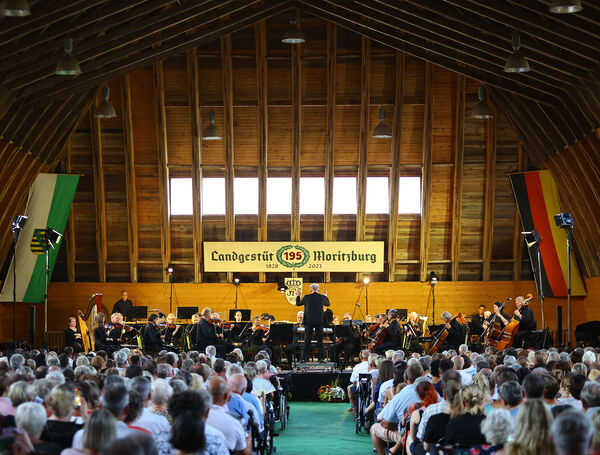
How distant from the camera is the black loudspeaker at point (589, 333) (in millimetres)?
20672

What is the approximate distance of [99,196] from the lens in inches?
984

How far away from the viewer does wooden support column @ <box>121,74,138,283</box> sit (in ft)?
78.1

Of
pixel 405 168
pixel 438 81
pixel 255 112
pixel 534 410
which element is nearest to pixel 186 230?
pixel 255 112

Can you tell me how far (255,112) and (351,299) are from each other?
19.8 feet

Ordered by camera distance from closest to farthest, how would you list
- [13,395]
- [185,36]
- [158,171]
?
[13,395] → [185,36] → [158,171]

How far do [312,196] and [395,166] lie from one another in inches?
98.9

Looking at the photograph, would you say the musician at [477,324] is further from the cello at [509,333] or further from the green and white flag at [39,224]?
the green and white flag at [39,224]

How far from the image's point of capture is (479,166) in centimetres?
2500

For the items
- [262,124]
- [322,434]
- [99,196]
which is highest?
[262,124]

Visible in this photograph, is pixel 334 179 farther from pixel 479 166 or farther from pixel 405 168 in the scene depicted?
pixel 479 166

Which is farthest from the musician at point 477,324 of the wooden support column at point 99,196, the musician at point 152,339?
the wooden support column at point 99,196

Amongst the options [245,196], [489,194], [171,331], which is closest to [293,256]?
[245,196]

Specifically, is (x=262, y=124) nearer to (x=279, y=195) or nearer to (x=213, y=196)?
(x=279, y=195)

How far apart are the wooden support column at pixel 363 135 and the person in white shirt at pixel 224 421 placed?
1711 centimetres
